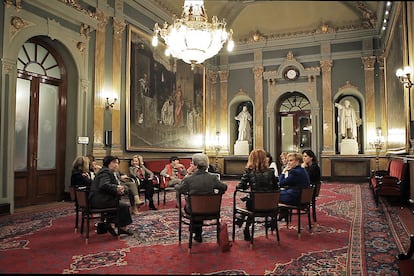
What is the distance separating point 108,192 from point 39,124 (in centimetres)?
412

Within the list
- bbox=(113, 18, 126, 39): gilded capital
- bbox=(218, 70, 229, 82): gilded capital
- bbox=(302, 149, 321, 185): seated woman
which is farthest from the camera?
bbox=(218, 70, 229, 82): gilded capital

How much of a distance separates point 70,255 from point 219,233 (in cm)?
166

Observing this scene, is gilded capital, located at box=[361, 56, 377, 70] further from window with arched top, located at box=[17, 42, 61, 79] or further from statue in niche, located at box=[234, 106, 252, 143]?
window with arched top, located at box=[17, 42, 61, 79]

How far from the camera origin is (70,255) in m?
3.89

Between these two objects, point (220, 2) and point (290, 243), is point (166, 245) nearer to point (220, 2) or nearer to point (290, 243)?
point (290, 243)

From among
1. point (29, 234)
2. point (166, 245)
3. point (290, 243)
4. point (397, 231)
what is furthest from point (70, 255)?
point (397, 231)

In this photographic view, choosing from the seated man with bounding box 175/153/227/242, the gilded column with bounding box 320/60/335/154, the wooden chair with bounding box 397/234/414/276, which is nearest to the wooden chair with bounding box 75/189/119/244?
the seated man with bounding box 175/153/227/242

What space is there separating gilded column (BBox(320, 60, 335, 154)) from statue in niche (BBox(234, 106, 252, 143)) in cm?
314

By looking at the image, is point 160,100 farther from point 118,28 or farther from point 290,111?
point 290,111

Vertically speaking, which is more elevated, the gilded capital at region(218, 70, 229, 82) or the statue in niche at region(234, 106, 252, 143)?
the gilded capital at region(218, 70, 229, 82)

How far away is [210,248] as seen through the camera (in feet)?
13.8

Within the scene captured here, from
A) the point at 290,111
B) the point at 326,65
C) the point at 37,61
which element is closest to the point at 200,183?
the point at 37,61

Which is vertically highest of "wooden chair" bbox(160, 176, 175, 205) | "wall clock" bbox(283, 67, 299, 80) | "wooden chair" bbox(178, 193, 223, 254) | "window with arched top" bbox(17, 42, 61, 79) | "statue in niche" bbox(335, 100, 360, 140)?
"wall clock" bbox(283, 67, 299, 80)

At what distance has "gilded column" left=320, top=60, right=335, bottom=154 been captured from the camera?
543 inches
